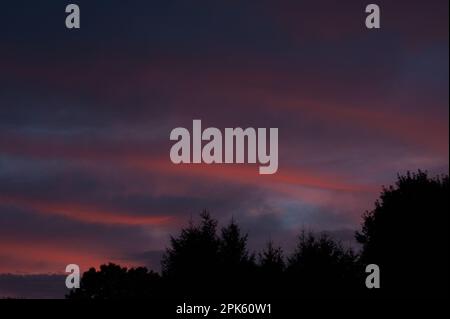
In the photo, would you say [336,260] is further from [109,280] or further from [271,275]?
[109,280]

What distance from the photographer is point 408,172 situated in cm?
5494

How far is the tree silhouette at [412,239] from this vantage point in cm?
4781

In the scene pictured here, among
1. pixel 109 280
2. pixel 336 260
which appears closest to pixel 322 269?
pixel 336 260

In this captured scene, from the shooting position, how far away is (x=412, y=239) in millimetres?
49625

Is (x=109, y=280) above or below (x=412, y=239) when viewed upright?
below

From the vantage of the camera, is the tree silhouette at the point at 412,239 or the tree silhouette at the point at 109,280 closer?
the tree silhouette at the point at 412,239

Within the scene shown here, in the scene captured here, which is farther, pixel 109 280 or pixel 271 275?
pixel 109 280

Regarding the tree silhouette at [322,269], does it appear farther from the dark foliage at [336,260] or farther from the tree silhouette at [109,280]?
the tree silhouette at [109,280]

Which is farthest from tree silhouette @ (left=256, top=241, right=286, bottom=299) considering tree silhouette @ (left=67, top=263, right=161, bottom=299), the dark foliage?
tree silhouette @ (left=67, top=263, right=161, bottom=299)

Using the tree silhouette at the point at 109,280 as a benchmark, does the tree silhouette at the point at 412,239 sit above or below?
above

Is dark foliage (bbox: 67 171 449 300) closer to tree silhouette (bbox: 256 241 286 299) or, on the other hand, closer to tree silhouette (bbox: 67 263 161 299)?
tree silhouette (bbox: 256 241 286 299)

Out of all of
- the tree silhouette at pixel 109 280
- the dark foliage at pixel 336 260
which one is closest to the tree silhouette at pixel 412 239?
the dark foliage at pixel 336 260
